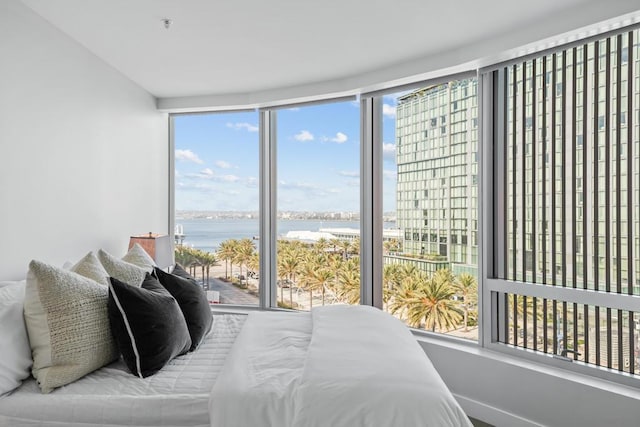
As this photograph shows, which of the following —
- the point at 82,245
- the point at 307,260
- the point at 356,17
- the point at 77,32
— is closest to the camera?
the point at 356,17

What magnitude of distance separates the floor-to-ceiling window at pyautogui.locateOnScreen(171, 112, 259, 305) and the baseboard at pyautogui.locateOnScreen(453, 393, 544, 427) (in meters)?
2.05

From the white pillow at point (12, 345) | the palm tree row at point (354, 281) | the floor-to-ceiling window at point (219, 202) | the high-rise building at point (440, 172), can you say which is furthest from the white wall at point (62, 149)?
the high-rise building at point (440, 172)

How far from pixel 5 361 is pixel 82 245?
1323 millimetres

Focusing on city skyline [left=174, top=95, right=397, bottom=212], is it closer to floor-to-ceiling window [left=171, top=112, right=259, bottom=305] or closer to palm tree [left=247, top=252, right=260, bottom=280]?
floor-to-ceiling window [left=171, top=112, right=259, bottom=305]

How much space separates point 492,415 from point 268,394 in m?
1.89

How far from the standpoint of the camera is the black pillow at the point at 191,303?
2.11 m

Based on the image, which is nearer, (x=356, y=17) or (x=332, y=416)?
(x=332, y=416)

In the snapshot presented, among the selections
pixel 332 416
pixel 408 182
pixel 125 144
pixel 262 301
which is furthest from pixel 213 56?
pixel 332 416

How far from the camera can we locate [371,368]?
153 cm

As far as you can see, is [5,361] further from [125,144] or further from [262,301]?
[262,301]

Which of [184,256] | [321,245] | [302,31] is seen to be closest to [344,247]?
[321,245]

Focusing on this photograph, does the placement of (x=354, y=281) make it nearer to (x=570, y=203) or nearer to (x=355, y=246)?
(x=355, y=246)

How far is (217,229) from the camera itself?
3.97m

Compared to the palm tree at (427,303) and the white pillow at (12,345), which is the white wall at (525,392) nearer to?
the palm tree at (427,303)
